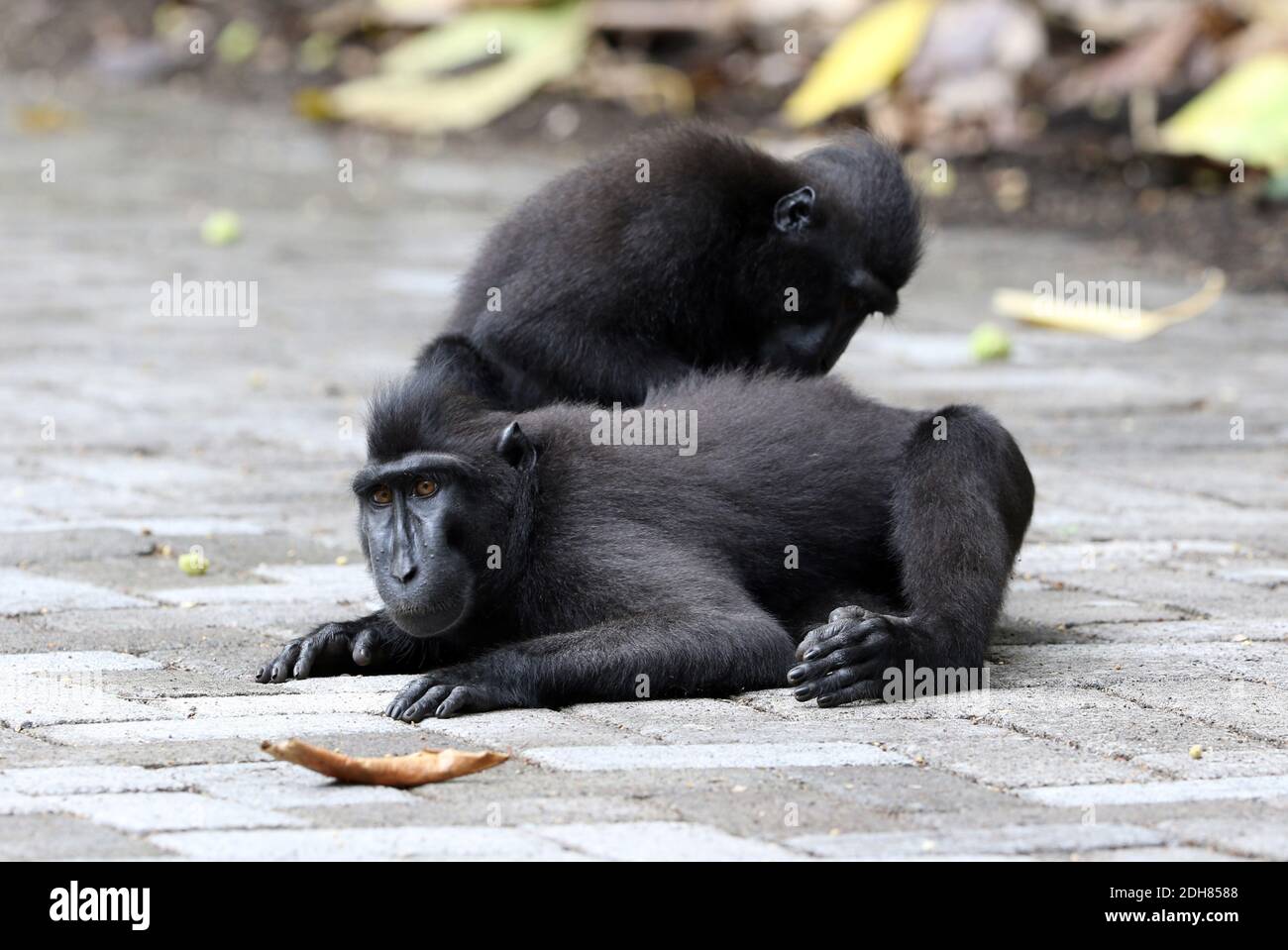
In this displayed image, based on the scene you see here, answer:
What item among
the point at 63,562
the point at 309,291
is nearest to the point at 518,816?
the point at 63,562

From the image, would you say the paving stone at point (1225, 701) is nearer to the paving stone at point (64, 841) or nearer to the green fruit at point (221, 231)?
the paving stone at point (64, 841)

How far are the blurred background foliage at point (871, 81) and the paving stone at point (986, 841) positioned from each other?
8992 mm

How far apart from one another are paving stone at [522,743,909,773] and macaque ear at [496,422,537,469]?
1.10 meters

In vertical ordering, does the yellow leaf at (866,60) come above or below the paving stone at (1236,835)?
above

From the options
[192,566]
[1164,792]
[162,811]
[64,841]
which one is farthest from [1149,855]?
[192,566]

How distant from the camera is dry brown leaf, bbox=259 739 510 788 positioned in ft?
14.9

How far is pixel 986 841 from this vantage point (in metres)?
4.23

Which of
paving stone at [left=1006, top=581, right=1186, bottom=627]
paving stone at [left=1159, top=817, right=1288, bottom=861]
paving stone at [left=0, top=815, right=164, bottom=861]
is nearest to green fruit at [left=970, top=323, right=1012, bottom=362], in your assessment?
paving stone at [left=1006, top=581, right=1186, bottom=627]

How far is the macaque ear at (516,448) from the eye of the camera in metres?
5.88

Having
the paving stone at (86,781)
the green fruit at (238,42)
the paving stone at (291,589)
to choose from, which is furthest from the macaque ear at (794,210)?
the green fruit at (238,42)

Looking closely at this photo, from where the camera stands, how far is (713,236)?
743 cm

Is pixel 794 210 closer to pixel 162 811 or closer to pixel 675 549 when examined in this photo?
pixel 675 549

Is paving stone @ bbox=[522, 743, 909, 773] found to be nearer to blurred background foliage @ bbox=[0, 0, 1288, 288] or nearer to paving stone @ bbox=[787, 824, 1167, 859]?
paving stone @ bbox=[787, 824, 1167, 859]

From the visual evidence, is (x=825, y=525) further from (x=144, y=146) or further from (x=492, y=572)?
(x=144, y=146)
